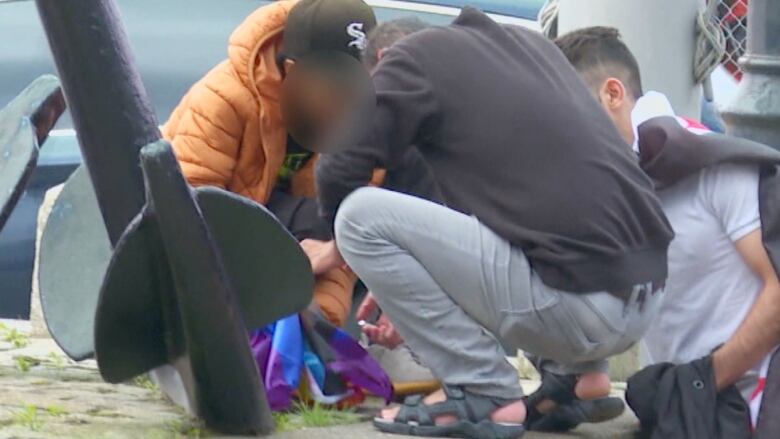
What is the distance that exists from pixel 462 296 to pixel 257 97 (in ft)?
2.90

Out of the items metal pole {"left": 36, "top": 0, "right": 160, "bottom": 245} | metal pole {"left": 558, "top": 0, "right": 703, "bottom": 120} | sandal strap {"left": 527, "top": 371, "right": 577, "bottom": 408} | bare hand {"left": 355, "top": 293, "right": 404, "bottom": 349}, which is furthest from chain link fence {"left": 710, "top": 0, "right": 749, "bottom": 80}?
metal pole {"left": 36, "top": 0, "right": 160, "bottom": 245}

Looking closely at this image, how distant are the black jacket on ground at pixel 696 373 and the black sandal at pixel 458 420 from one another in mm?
325

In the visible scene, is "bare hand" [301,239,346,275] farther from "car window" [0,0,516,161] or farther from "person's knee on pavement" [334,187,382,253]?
"car window" [0,0,516,161]

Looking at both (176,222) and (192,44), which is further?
(192,44)

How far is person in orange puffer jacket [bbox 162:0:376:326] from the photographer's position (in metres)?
4.40

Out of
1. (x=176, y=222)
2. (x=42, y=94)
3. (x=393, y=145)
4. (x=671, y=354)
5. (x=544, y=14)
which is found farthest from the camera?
(x=544, y=14)

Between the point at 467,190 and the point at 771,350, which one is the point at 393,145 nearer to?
the point at 467,190

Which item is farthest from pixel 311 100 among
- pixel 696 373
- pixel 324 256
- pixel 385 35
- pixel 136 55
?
pixel 136 55

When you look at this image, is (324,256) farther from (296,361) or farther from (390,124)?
(390,124)

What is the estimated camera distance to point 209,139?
4.42m

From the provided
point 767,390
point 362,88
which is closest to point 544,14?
point 362,88

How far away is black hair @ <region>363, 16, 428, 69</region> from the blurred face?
7cm

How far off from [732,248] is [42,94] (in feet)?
6.03

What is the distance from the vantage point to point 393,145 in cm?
384
